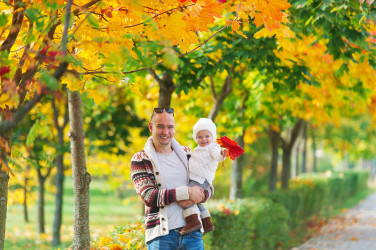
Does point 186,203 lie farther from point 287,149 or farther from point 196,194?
point 287,149

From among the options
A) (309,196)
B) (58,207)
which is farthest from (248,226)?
(309,196)

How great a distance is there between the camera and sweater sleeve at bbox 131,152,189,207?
3.22m

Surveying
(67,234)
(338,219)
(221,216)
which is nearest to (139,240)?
(221,216)

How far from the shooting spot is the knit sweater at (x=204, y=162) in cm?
343

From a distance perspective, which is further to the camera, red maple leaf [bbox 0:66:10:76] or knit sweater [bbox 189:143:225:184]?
knit sweater [bbox 189:143:225:184]

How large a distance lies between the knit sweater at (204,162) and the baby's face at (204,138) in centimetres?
7

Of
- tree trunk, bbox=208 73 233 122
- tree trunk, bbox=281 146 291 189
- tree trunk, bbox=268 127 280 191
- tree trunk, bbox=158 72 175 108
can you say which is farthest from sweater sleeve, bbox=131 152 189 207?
tree trunk, bbox=281 146 291 189

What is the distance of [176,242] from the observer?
3.33 meters

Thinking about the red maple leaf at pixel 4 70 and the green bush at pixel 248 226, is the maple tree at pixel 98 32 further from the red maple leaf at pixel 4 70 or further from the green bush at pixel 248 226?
the green bush at pixel 248 226

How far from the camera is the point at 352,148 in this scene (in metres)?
26.8

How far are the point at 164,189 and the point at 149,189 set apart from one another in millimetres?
110

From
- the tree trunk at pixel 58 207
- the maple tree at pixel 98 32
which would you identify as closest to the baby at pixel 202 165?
the maple tree at pixel 98 32

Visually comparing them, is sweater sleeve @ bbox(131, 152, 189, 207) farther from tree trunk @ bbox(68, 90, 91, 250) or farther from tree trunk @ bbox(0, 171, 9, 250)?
tree trunk @ bbox(68, 90, 91, 250)

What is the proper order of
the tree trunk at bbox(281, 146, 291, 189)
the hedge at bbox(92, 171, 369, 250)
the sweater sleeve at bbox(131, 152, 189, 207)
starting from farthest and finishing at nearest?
the tree trunk at bbox(281, 146, 291, 189)
the hedge at bbox(92, 171, 369, 250)
the sweater sleeve at bbox(131, 152, 189, 207)
